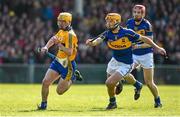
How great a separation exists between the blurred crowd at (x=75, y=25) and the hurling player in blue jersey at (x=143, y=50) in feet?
45.7

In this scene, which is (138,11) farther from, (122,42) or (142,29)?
(122,42)

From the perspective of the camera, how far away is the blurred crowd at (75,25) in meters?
33.8

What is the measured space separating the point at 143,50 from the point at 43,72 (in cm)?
1431

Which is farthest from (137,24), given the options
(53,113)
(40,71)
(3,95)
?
(40,71)

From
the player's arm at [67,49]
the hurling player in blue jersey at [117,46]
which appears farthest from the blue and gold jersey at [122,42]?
the player's arm at [67,49]

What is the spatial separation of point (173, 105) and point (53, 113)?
13.5ft

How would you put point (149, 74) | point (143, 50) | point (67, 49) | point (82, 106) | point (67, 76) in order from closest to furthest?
point (67, 49) < point (67, 76) < point (149, 74) < point (82, 106) < point (143, 50)

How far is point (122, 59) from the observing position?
18.0m

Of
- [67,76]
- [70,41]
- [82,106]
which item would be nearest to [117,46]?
[70,41]

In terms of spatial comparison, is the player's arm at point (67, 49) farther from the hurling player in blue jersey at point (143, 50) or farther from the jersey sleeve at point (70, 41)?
the hurling player in blue jersey at point (143, 50)

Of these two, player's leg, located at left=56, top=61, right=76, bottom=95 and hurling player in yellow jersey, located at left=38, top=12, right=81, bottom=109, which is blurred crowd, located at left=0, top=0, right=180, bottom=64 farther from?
hurling player in yellow jersey, located at left=38, top=12, right=81, bottom=109

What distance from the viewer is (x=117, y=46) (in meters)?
17.9

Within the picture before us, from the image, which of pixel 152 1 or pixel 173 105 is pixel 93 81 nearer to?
pixel 152 1

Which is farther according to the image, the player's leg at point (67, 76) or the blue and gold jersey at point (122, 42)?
the player's leg at point (67, 76)
